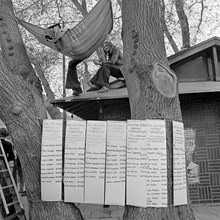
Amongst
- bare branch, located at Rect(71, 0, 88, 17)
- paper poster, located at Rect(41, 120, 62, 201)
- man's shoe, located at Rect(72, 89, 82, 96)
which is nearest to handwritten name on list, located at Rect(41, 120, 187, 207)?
paper poster, located at Rect(41, 120, 62, 201)

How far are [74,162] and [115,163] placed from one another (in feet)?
1.75

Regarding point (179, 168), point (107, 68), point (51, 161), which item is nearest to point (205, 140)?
point (107, 68)

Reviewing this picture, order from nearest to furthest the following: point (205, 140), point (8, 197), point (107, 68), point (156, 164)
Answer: point (156, 164)
point (8, 197)
point (205, 140)
point (107, 68)

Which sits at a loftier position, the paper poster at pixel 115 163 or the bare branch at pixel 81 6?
the bare branch at pixel 81 6

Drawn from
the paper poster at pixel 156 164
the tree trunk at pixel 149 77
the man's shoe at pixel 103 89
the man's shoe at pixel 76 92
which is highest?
the man's shoe at pixel 103 89

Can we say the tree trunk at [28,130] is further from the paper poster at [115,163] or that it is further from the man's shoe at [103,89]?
the man's shoe at [103,89]

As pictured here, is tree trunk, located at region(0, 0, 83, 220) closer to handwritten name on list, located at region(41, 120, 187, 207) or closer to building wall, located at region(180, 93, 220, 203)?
handwritten name on list, located at region(41, 120, 187, 207)

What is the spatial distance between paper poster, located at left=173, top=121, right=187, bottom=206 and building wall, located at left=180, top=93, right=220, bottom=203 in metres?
3.48

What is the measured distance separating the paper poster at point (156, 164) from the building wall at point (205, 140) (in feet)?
12.0

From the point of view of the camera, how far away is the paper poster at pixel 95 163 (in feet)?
10.7

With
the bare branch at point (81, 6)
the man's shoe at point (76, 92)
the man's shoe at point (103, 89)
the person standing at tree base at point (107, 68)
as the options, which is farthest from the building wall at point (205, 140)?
the bare branch at point (81, 6)

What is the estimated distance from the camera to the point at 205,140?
6727 millimetres

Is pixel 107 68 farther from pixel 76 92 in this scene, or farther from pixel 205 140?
pixel 205 140

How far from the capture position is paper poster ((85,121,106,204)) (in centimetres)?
327
